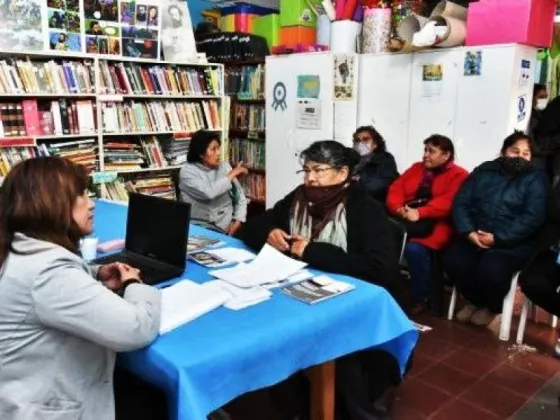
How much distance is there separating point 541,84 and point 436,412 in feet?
9.47

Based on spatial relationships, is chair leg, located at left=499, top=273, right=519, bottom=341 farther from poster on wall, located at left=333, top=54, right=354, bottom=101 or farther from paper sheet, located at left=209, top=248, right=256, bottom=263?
poster on wall, located at left=333, top=54, right=354, bottom=101

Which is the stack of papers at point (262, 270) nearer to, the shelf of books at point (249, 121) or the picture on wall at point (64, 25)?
the picture on wall at point (64, 25)

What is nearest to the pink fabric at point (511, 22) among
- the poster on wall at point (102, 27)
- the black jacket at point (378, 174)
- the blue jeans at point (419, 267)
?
the black jacket at point (378, 174)

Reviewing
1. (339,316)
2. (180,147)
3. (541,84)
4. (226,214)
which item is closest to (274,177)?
(180,147)

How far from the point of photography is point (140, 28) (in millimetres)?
4086

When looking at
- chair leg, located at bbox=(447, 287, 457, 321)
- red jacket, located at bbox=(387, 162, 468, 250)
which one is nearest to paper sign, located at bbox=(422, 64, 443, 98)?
red jacket, located at bbox=(387, 162, 468, 250)

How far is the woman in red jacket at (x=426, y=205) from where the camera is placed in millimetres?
3406

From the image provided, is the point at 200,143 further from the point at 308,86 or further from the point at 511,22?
the point at 511,22

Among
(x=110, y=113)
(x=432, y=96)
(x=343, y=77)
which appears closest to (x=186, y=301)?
(x=110, y=113)

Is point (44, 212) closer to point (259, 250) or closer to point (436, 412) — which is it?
point (259, 250)

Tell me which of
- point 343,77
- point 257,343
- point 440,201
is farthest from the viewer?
point 343,77

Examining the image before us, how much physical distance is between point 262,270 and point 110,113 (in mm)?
2546

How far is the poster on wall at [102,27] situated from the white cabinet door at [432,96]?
2277 millimetres

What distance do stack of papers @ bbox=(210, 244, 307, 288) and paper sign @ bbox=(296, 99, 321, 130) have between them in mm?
2579
